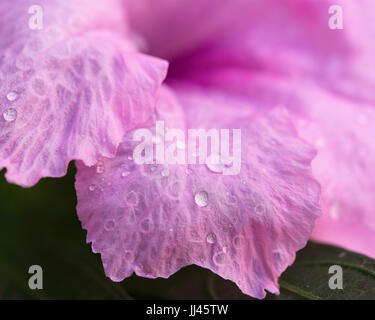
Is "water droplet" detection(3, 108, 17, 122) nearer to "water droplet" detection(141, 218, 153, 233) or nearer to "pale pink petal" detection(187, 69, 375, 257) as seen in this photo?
"water droplet" detection(141, 218, 153, 233)

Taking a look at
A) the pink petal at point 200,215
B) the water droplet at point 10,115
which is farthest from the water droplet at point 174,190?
the water droplet at point 10,115

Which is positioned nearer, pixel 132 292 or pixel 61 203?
pixel 132 292

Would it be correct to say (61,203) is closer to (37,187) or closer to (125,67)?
(37,187)

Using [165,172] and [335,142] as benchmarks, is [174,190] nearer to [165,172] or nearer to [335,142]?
[165,172]

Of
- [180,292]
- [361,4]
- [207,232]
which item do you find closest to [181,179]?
[207,232]

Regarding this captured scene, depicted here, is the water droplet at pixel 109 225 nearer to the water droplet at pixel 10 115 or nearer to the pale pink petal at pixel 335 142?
the water droplet at pixel 10 115

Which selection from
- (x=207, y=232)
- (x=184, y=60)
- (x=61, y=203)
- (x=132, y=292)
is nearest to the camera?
(x=207, y=232)

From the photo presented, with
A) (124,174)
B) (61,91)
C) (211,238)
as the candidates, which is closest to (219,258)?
(211,238)

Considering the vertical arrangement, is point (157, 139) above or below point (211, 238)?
above
